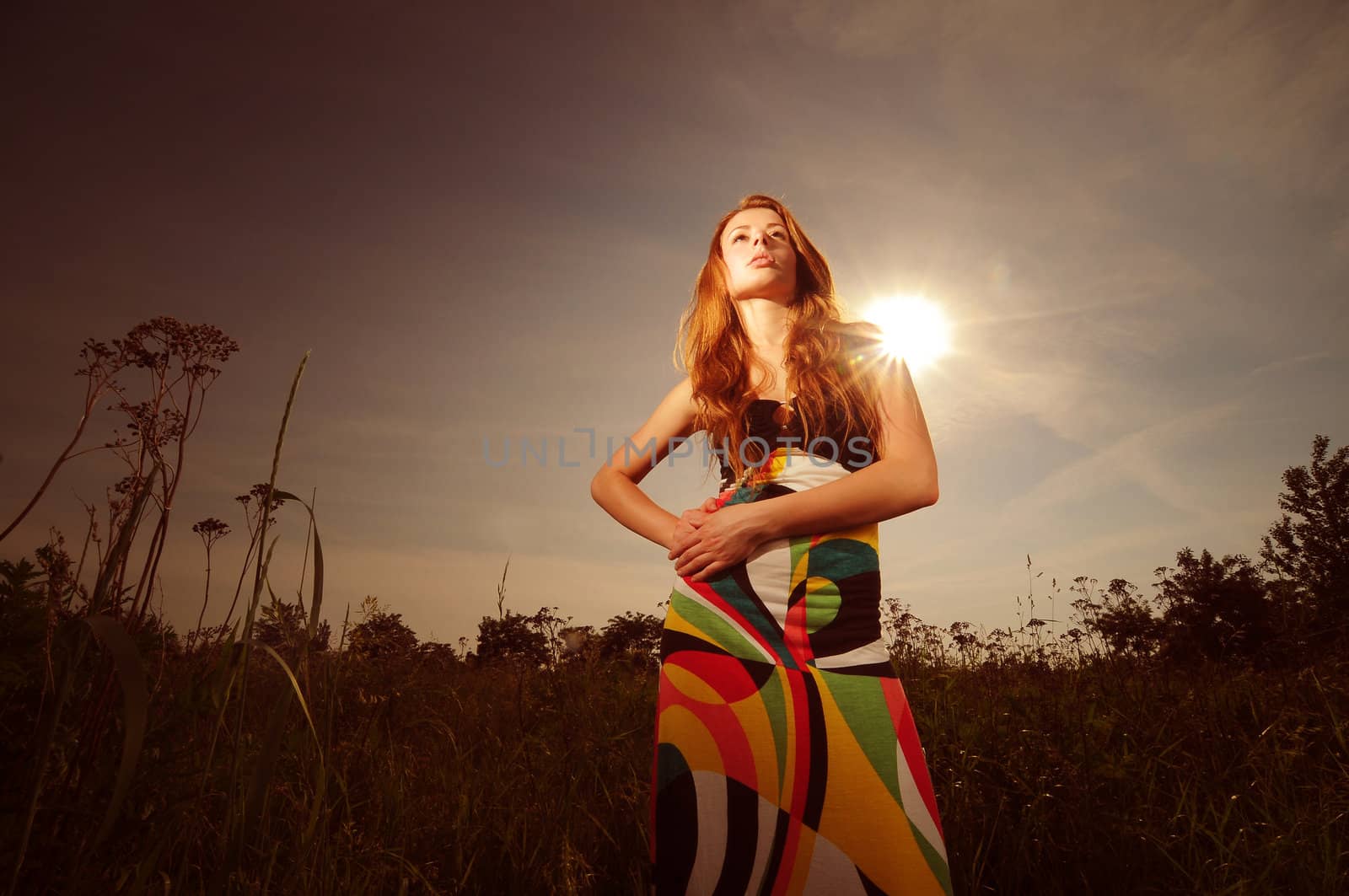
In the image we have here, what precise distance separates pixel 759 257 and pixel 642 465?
922 mm

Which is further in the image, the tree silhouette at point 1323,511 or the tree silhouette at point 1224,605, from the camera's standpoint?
the tree silhouette at point 1323,511

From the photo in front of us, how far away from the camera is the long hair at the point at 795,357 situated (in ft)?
7.61

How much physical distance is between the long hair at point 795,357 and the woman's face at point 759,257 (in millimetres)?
87

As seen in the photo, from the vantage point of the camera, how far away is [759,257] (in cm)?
276

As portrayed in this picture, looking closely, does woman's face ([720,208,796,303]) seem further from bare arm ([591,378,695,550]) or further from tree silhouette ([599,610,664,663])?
tree silhouette ([599,610,664,663])

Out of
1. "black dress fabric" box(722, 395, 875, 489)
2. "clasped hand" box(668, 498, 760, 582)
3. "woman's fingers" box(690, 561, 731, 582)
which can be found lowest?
"woman's fingers" box(690, 561, 731, 582)

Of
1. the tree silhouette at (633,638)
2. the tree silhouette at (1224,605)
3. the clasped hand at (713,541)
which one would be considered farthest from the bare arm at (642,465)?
the tree silhouette at (1224,605)

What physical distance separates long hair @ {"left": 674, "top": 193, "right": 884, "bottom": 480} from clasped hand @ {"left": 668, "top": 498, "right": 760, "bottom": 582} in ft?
0.94

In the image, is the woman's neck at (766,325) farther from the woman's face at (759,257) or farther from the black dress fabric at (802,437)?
the black dress fabric at (802,437)

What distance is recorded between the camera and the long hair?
7.61 feet

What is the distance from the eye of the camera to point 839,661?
6.13 ft

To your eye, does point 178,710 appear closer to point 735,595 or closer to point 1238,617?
point 735,595

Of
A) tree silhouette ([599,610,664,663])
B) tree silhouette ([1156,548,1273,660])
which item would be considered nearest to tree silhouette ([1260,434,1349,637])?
tree silhouette ([1156,548,1273,660])

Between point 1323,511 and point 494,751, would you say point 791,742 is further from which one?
point 1323,511
